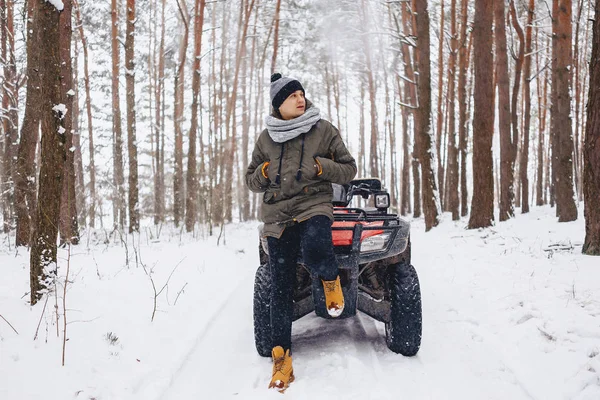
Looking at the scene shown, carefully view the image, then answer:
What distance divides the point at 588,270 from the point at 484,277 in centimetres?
113

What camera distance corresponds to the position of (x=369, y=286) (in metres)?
3.61

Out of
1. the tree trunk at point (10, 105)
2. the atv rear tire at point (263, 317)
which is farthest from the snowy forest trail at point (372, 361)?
the tree trunk at point (10, 105)

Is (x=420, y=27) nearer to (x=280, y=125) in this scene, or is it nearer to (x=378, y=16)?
(x=378, y=16)

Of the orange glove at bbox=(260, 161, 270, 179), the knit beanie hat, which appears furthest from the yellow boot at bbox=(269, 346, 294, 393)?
the knit beanie hat

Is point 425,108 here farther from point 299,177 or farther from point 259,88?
point 259,88

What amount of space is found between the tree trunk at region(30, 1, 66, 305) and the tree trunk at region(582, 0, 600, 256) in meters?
6.15

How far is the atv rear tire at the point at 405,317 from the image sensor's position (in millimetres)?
3250

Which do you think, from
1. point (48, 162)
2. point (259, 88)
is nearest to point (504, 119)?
point (48, 162)

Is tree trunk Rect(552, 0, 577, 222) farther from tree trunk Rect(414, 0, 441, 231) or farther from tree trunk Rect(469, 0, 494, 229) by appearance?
tree trunk Rect(414, 0, 441, 231)

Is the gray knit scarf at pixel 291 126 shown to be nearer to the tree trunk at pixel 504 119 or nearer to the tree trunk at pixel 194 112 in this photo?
the tree trunk at pixel 194 112

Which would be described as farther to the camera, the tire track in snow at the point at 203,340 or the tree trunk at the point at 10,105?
the tree trunk at the point at 10,105

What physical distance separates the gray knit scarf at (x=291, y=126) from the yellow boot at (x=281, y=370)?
1525 millimetres

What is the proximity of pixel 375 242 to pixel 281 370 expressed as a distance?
1.14 meters

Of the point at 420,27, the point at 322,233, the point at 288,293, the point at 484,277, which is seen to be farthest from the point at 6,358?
the point at 420,27
